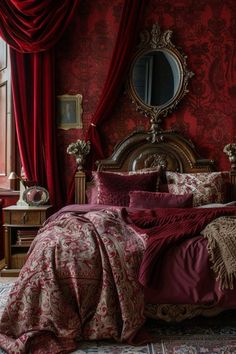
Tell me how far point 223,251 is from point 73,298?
871 mm

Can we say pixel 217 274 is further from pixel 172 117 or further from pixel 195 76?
pixel 195 76

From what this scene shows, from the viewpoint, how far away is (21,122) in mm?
4277

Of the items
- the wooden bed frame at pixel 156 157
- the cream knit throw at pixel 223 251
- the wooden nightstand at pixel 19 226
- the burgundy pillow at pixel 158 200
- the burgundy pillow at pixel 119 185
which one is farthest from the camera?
the wooden bed frame at pixel 156 157

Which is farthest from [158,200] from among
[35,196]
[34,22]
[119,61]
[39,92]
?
[34,22]

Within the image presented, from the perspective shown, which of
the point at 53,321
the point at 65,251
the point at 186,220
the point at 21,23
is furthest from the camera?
the point at 21,23

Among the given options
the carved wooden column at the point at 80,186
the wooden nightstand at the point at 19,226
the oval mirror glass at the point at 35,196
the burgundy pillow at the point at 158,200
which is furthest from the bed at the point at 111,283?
the carved wooden column at the point at 80,186

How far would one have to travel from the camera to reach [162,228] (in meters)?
2.42

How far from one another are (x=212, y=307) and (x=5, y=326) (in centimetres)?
118

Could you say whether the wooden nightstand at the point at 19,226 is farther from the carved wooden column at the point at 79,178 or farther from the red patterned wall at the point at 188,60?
the red patterned wall at the point at 188,60

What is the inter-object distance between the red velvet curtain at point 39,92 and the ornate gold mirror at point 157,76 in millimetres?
893

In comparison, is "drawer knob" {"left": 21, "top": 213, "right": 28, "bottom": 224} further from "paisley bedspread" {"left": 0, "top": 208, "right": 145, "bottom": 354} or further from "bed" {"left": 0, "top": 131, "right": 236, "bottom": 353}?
"paisley bedspread" {"left": 0, "top": 208, "right": 145, "bottom": 354}

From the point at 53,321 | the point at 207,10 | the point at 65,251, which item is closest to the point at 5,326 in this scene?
the point at 53,321

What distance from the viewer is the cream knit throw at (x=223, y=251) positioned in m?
2.03

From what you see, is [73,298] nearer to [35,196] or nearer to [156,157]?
[35,196]
